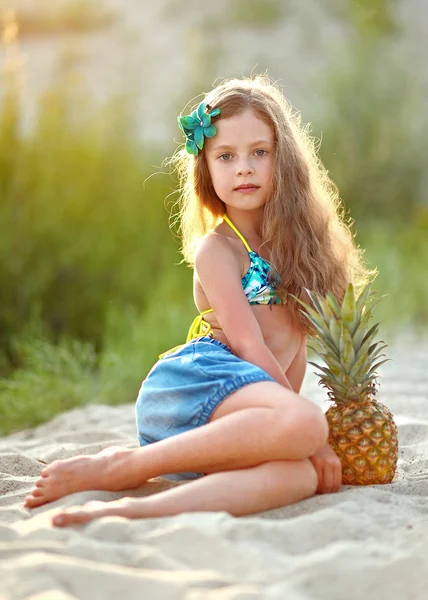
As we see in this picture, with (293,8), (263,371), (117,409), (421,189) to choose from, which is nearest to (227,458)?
(263,371)

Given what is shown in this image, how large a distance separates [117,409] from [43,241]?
2053mm

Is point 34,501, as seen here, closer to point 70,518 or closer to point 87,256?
point 70,518

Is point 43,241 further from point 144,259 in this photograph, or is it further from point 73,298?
point 144,259

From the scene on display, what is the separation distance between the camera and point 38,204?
6.35 meters

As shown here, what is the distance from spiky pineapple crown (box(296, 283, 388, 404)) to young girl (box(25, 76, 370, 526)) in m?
0.14

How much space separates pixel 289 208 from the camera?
3150 mm

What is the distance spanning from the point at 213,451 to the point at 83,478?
0.43 meters

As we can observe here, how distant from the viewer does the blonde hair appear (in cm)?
312

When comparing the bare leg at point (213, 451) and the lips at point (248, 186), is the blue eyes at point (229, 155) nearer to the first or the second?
the lips at point (248, 186)

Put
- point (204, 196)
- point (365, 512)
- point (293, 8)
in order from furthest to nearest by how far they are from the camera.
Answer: point (293, 8) → point (204, 196) → point (365, 512)

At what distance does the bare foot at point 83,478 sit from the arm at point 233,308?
51cm

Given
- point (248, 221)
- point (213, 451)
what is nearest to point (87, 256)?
point (248, 221)

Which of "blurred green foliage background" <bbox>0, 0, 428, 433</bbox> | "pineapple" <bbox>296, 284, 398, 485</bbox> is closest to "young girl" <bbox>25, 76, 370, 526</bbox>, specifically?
"pineapple" <bbox>296, 284, 398, 485</bbox>

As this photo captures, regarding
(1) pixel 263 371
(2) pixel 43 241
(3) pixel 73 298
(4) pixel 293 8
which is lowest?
(1) pixel 263 371
